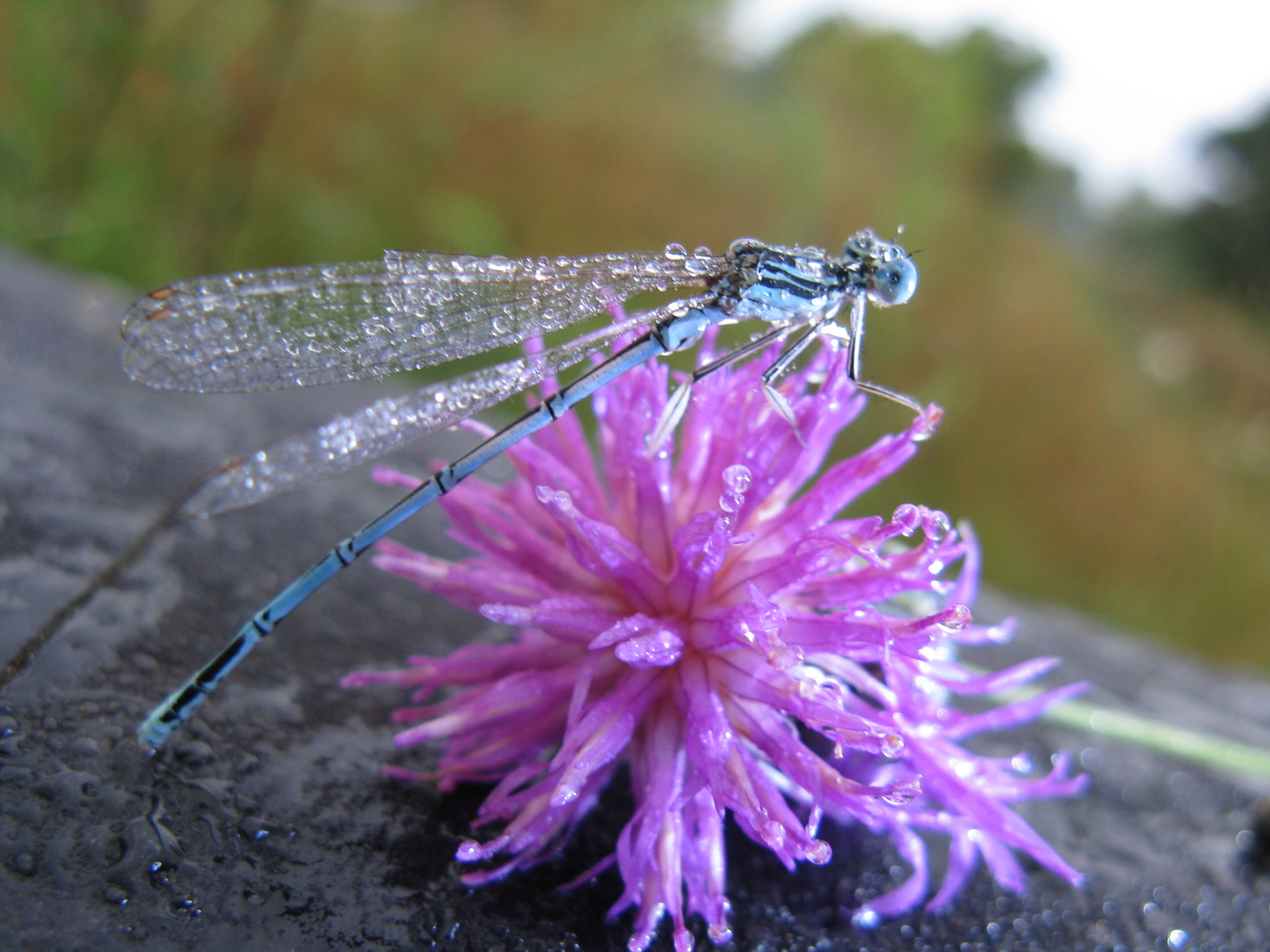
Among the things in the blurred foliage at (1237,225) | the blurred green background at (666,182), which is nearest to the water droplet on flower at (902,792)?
the blurred green background at (666,182)

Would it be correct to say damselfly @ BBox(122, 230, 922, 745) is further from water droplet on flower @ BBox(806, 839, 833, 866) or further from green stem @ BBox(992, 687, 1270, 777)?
green stem @ BBox(992, 687, 1270, 777)

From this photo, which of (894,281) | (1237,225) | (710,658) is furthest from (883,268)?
(1237,225)

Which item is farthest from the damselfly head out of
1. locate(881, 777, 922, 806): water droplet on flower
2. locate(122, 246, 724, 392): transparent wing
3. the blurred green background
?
the blurred green background

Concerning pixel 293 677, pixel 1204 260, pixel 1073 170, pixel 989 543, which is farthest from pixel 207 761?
pixel 1073 170

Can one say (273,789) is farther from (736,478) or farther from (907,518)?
(907,518)

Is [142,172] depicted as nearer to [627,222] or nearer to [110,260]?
[110,260]

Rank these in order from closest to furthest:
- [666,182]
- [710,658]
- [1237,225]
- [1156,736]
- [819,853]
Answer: [819,853]
[710,658]
[1156,736]
[666,182]
[1237,225]
